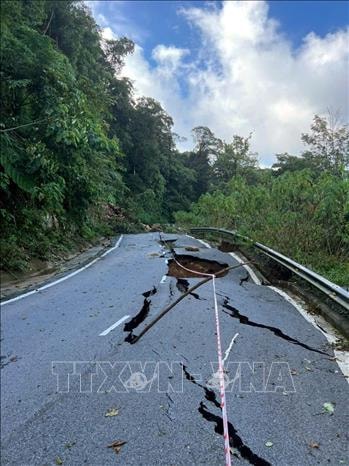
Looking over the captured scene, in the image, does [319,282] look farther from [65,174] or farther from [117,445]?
[65,174]

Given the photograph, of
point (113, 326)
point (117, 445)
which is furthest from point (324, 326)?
point (117, 445)

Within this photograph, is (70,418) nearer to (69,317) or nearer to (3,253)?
(69,317)

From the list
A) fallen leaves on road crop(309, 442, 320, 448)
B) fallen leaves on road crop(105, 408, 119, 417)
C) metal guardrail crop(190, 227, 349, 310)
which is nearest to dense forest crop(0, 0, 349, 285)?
metal guardrail crop(190, 227, 349, 310)

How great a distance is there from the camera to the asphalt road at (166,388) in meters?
2.52

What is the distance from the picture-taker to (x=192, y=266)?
32.5 feet

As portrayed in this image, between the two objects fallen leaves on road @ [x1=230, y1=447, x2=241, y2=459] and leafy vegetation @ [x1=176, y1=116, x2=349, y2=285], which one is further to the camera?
leafy vegetation @ [x1=176, y1=116, x2=349, y2=285]

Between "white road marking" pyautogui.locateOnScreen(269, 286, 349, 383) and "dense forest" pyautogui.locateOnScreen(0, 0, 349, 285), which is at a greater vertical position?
"dense forest" pyautogui.locateOnScreen(0, 0, 349, 285)

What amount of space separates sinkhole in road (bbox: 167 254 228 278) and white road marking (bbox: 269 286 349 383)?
218 cm

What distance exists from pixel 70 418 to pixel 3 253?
6166mm

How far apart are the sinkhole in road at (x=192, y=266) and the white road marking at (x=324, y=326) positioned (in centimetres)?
218

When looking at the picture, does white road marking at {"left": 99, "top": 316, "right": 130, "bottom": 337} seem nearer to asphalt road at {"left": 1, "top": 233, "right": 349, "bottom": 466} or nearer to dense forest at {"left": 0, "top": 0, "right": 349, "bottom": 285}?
asphalt road at {"left": 1, "top": 233, "right": 349, "bottom": 466}

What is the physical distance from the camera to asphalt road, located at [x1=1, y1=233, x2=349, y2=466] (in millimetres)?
2520

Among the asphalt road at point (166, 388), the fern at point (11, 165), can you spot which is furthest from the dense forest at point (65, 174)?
the asphalt road at point (166, 388)

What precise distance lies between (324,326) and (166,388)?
274 centimetres
